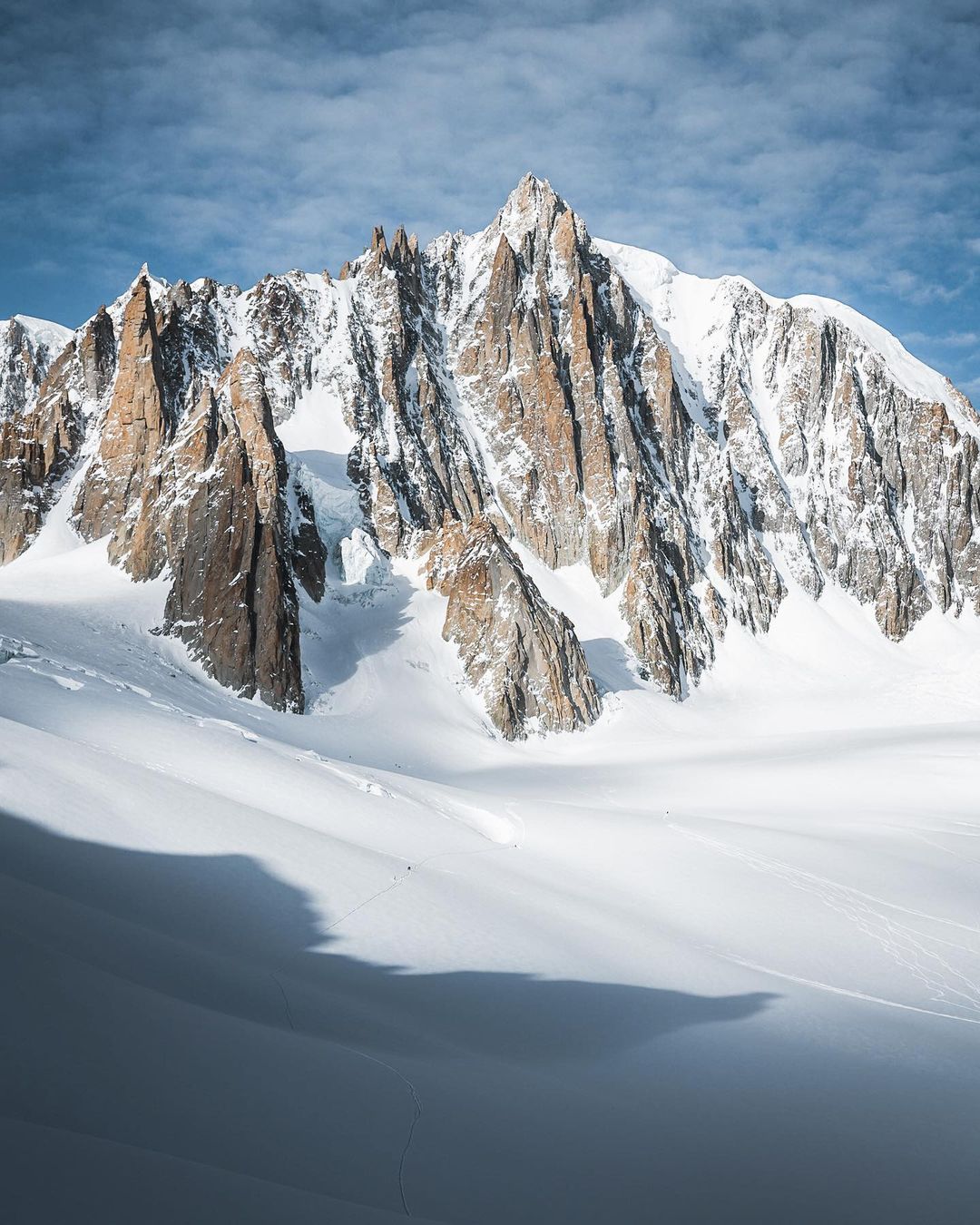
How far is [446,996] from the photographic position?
9.47 metres

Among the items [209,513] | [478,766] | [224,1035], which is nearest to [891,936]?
[224,1035]

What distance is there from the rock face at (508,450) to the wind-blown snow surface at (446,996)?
1259 inches

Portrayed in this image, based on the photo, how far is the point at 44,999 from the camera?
202 inches

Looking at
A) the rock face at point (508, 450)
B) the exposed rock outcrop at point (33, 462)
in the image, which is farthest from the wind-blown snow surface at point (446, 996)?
the exposed rock outcrop at point (33, 462)

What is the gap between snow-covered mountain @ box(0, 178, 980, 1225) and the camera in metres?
5.62

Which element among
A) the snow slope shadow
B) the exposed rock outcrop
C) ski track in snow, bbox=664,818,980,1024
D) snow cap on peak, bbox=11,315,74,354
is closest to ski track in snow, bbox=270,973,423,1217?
the snow slope shadow

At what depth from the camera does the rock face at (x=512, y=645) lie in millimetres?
59469

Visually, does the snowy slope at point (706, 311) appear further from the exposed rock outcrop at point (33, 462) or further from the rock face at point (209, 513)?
the exposed rock outcrop at point (33, 462)

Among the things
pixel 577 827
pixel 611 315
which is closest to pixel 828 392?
pixel 611 315

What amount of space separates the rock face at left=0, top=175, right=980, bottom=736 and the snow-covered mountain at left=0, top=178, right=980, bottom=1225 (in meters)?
0.50

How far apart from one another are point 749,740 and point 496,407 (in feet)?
175

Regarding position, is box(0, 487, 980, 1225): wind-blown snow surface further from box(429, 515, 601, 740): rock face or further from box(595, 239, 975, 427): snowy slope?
box(595, 239, 975, 427): snowy slope

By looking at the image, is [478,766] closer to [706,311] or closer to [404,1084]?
[404,1084]

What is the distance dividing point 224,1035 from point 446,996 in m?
4.10
